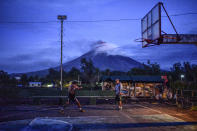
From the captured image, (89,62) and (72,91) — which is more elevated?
(89,62)

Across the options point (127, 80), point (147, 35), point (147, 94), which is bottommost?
point (147, 94)

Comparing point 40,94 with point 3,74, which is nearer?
point 40,94

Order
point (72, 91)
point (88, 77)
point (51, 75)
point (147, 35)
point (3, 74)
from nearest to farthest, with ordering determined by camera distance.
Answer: point (72, 91) < point (147, 35) < point (3, 74) < point (88, 77) < point (51, 75)

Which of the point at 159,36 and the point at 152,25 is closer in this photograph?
the point at 159,36

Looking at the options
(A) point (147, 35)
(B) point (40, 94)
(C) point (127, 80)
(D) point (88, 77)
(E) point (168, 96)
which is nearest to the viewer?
(A) point (147, 35)

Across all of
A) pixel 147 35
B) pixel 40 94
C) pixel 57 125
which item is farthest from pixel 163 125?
pixel 40 94

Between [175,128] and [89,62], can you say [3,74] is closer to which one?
[89,62]

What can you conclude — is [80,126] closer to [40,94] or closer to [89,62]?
[40,94]

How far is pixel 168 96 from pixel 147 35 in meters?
11.2

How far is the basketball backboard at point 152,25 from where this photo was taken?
9.96 m

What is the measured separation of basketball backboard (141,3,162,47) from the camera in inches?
392

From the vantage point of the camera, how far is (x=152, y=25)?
10789mm

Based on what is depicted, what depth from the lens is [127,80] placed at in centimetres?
2441

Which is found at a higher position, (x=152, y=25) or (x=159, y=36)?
(x=152, y=25)
